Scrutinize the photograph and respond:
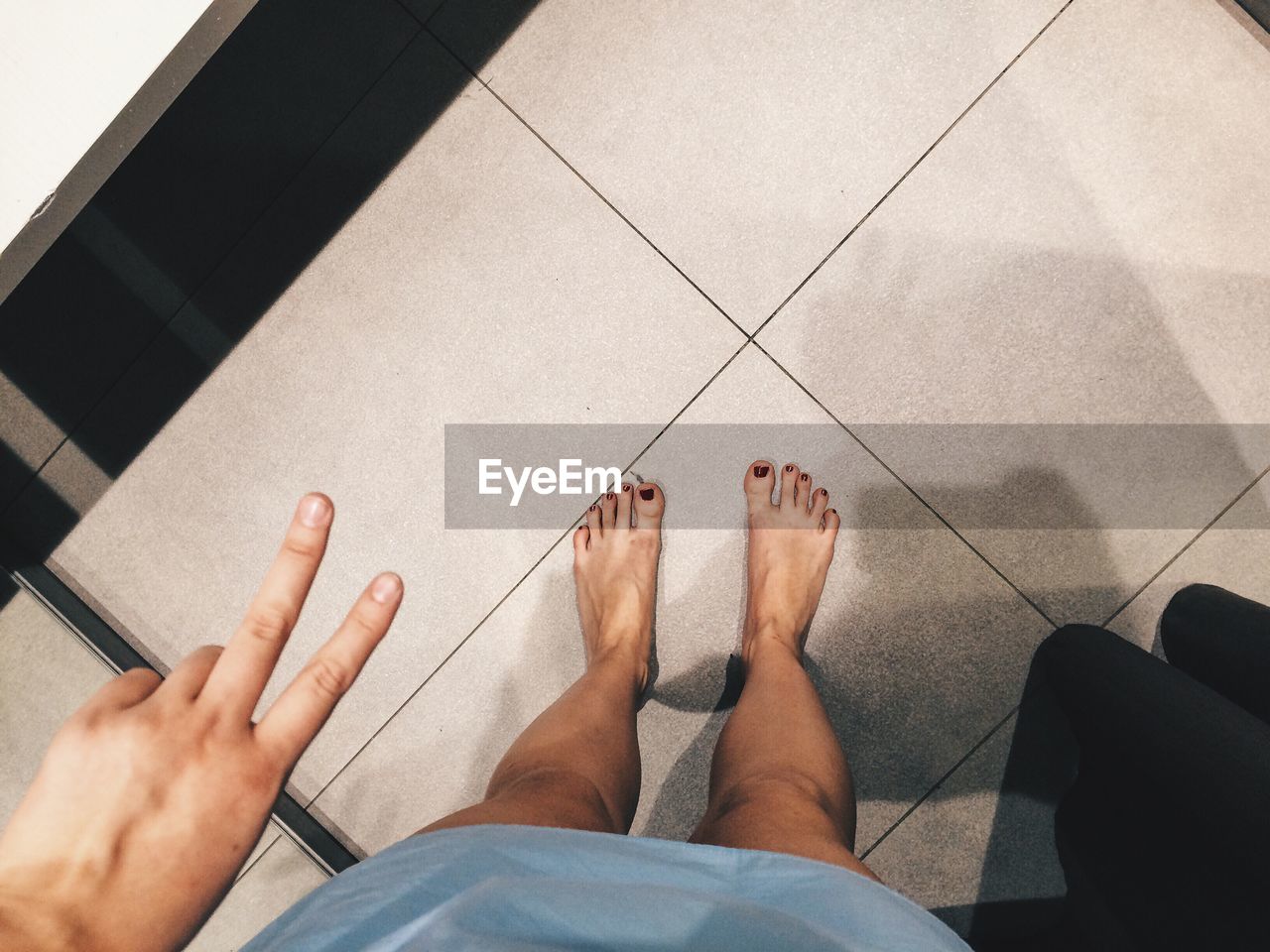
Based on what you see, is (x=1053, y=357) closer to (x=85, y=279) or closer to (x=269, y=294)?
(x=269, y=294)

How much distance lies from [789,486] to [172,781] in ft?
3.28

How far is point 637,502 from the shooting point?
4.33 feet

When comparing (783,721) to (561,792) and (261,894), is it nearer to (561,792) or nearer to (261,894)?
(561,792)

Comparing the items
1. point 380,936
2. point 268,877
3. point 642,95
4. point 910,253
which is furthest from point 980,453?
point 268,877

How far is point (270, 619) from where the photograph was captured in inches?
24.0

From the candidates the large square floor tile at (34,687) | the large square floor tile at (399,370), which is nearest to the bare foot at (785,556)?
the large square floor tile at (399,370)

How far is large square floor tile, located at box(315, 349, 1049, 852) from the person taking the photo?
1.30 meters

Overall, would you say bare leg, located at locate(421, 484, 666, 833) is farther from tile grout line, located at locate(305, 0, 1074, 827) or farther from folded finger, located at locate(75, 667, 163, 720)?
folded finger, located at locate(75, 667, 163, 720)

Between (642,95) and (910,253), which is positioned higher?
(642,95)

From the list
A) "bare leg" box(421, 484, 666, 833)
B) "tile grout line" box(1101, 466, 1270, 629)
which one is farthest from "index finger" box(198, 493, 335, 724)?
"tile grout line" box(1101, 466, 1270, 629)

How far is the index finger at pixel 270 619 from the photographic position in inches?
23.9

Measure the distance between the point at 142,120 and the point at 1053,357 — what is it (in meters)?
1.39

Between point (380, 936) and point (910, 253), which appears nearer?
point (380, 936)

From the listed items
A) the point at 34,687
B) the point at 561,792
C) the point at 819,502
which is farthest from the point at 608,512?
the point at 34,687
